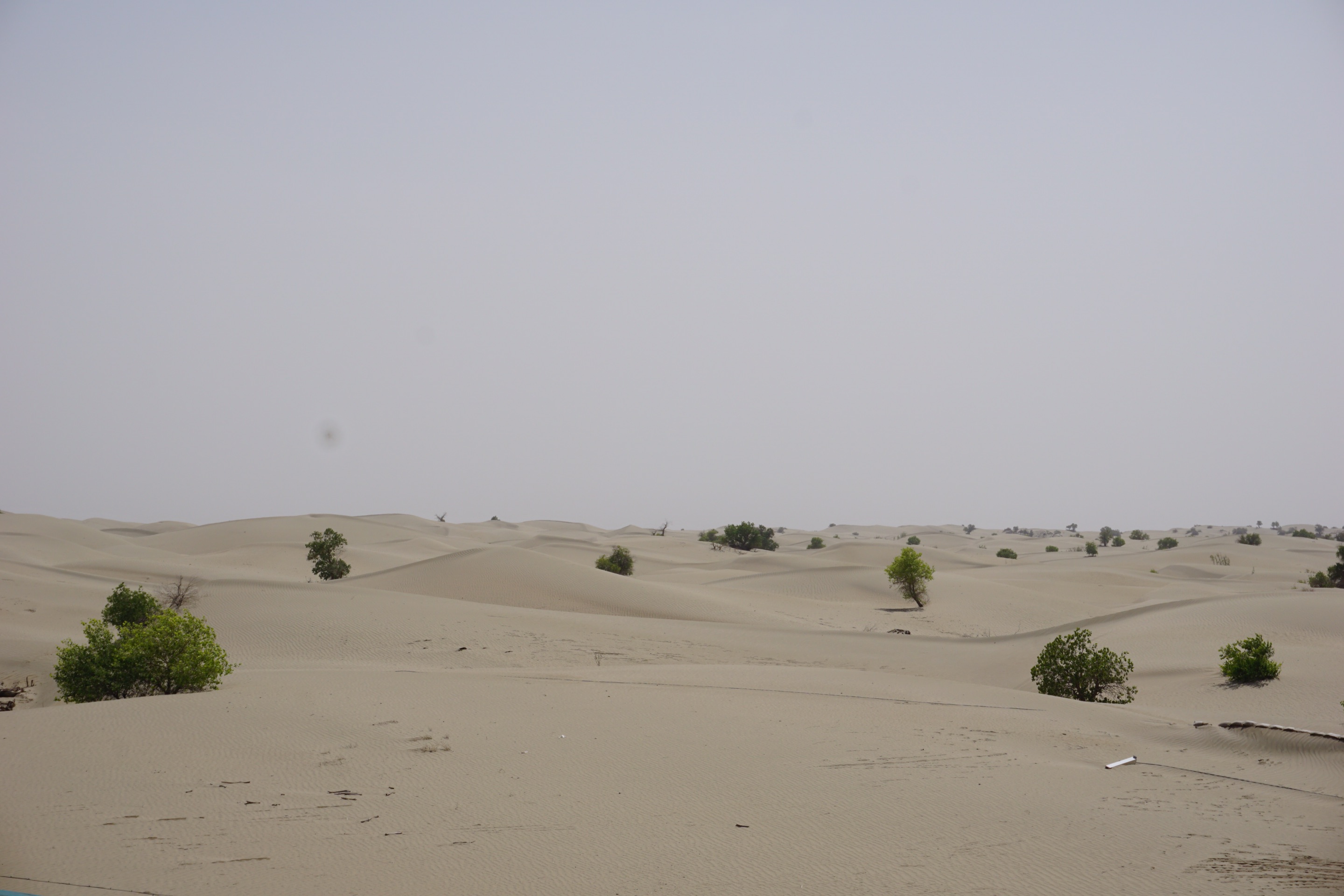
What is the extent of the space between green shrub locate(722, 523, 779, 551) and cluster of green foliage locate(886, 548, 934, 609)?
29.6 metres

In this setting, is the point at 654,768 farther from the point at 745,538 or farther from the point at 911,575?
the point at 745,538

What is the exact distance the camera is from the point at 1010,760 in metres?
8.69

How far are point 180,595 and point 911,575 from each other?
2371 centimetres

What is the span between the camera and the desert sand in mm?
5664

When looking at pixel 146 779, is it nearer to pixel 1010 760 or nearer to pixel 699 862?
pixel 699 862

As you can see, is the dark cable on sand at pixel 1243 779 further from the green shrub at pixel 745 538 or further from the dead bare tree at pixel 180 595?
the green shrub at pixel 745 538

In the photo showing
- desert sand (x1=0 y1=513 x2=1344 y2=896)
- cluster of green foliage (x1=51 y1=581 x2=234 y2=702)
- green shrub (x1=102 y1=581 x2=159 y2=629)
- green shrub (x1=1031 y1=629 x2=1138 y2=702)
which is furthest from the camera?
green shrub (x1=102 y1=581 x2=159 y2=629)

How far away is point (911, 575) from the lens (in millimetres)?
31719


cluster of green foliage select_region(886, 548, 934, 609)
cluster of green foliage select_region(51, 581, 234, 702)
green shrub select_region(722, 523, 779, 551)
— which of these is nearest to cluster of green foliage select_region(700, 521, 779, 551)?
green shrub select_region(722, 523, 779, 551)

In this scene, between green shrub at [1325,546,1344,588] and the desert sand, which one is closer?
the desert sand

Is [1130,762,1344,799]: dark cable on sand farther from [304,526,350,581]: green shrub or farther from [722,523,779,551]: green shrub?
[722,523,779,551]: green shrub

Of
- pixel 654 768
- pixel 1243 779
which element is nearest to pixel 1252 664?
pixel 1243 779

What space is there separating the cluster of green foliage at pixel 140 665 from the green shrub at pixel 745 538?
5162 cm

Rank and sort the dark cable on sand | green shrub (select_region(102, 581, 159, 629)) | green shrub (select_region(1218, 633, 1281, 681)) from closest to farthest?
the dark cable on sand → green shrub (select_region(1218, 633, 1281, 681)) → green shrub (select_region(102, 581, 159, 629))
